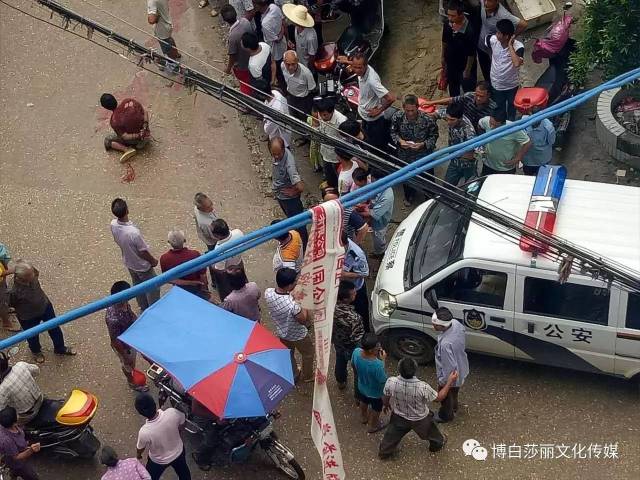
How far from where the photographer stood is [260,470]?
7863 mm

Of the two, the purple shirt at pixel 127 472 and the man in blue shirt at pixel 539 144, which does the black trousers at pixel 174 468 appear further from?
the man in blue shirt at pixel 539 144

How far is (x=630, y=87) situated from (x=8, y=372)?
305 inches

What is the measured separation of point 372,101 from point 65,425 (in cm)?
500

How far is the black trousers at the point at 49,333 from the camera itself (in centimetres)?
854

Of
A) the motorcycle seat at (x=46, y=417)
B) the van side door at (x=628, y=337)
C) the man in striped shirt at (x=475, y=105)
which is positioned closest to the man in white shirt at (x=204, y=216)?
the motorcycle seat at (x=46, y=417)

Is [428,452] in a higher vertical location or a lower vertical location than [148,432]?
lower

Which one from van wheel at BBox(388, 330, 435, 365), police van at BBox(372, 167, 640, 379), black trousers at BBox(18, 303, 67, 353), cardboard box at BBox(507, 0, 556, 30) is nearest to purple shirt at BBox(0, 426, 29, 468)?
black trousers at BBox(18, 303, 67, 353)

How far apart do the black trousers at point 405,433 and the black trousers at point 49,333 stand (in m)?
3.59

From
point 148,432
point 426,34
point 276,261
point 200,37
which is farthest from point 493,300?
point 200,37

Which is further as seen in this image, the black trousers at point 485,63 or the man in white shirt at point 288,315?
the black trousers at point 485,63

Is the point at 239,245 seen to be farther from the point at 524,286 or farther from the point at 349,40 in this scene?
the point at 349,40

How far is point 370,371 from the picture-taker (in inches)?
289

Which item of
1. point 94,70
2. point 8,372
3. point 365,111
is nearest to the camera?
point 8,372

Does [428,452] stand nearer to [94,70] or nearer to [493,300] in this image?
[493,300]
